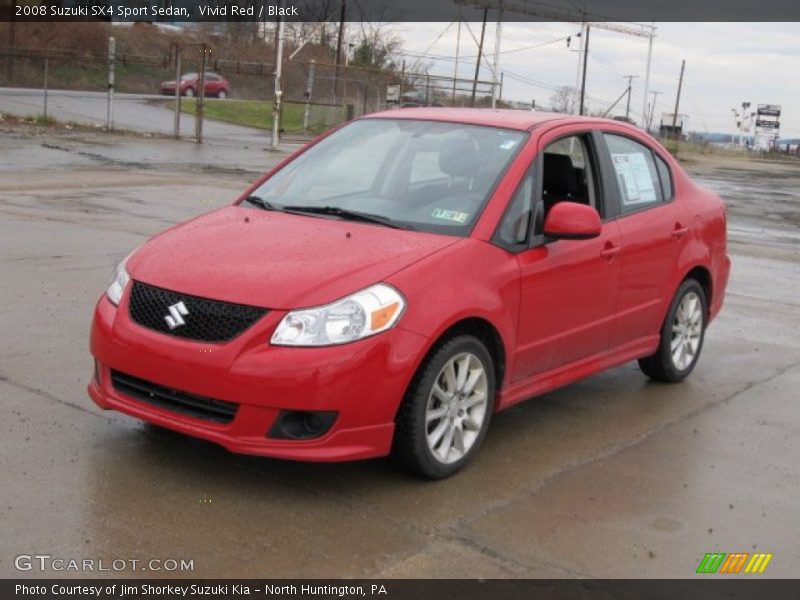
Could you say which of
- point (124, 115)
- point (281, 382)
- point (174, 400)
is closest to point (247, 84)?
point (124, 115)

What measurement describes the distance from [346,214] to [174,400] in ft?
4.42

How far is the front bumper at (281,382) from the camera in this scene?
14.1 ft

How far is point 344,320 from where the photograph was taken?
441 cm

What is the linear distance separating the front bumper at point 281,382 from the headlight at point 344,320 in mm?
36

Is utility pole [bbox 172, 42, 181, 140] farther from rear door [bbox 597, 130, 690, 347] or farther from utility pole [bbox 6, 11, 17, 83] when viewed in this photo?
rear door [bbox 597, 130, 690, 347]

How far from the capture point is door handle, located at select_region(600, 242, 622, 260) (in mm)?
5785

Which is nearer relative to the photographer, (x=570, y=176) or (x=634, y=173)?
(x=570, y=176)

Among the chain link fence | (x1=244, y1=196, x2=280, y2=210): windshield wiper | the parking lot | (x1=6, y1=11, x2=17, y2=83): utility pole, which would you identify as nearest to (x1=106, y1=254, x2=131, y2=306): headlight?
the parking lot

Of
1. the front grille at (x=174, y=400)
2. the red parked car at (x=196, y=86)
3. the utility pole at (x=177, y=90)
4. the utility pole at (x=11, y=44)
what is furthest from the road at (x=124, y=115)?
the front grille at (x=174, y=400)

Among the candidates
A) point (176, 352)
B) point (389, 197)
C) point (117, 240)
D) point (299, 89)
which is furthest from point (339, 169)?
point (299, 89)

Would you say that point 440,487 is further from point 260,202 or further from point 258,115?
point 258,115

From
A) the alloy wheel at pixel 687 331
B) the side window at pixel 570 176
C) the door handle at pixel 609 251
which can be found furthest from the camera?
the alloy wheel at pixel 687 331

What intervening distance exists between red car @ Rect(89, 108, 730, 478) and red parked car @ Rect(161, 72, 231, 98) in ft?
150

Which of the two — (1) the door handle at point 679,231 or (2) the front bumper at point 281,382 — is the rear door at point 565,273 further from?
(2) the front bumper at point 281,382
